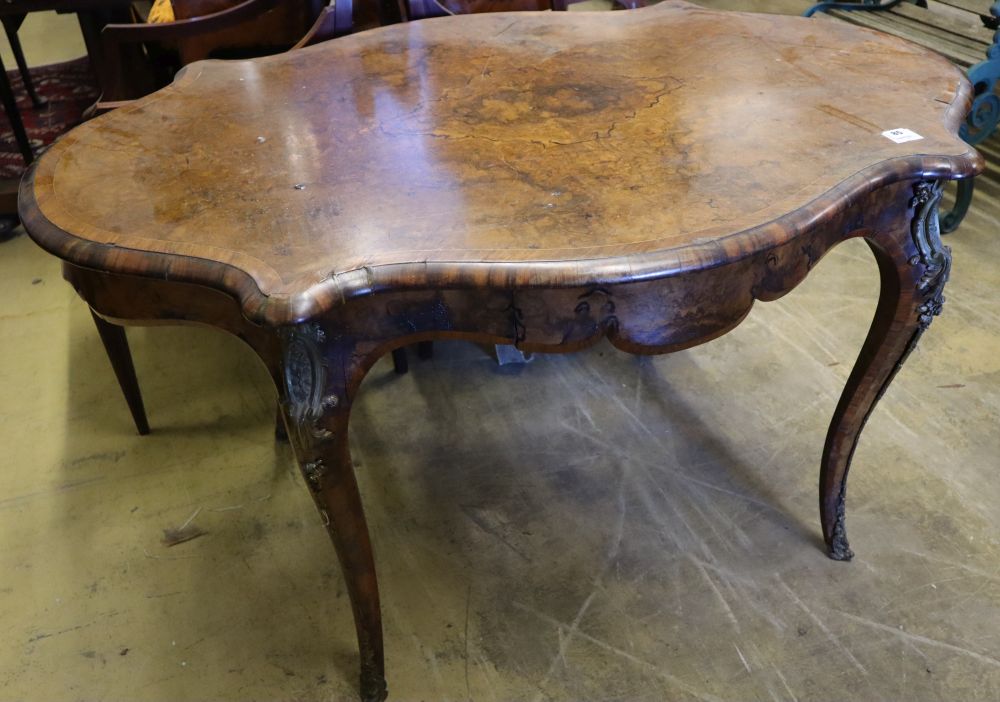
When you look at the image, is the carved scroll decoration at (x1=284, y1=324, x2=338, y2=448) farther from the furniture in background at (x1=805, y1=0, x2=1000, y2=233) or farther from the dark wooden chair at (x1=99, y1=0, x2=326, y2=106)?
the furniture in background at (x1=805, y1=0, x2=1000, y2=233)

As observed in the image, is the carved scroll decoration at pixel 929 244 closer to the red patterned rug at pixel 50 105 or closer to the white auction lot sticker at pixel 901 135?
the white auction lot sticker at pixel 901 135

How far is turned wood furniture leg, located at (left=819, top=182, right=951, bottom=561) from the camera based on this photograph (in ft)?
3.79

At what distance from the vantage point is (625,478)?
167 cm

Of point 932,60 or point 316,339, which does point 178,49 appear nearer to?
point 316,339

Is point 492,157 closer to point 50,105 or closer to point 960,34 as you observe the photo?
point 960,34

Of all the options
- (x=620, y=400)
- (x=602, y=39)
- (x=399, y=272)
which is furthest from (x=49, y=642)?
(x=602, y=39)

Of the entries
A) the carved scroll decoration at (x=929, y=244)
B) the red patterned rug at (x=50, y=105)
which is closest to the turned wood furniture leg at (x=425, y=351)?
the carved scroll decoration at (x=929, y=244)

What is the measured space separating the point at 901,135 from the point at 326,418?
3.06 ft

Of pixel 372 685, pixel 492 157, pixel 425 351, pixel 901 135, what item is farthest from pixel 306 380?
pixel 425 351

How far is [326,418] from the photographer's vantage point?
961 millimetres

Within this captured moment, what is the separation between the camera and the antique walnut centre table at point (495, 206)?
926mm

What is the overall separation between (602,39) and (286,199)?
0.84 metres

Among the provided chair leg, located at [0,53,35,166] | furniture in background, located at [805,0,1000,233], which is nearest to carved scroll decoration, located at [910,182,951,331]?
furniture in background, located at [805,0,1000,233]

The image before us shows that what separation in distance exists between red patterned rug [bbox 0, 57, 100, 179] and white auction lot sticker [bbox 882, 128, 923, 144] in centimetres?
297
